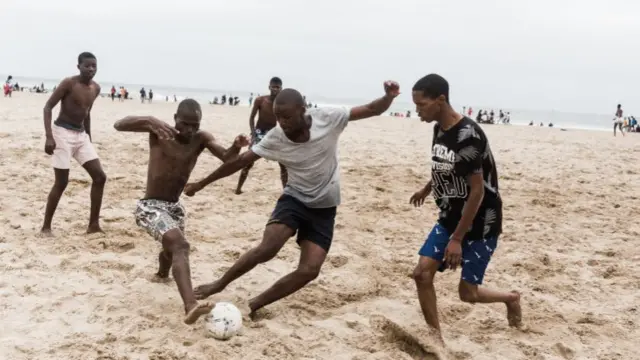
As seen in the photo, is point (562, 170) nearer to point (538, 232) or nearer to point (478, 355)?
point (538, 232)

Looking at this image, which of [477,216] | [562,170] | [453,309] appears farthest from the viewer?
[562,170]

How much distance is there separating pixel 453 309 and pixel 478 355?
2.35ft

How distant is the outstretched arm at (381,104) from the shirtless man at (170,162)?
0.82m

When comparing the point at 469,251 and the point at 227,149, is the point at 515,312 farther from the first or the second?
the point at 227,149

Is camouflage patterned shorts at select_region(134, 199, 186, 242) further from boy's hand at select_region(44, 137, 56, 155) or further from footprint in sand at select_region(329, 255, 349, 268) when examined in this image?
boy's hand at select_region(44, 137, 56, 155)

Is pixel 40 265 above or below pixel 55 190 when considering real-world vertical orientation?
below

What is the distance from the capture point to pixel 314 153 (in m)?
3.97

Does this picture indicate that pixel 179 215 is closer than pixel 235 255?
Yes

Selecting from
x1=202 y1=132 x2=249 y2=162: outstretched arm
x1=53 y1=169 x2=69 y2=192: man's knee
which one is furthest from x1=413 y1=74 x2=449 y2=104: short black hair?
x1=53 y1=169 x2=69 y2=192: man's knee

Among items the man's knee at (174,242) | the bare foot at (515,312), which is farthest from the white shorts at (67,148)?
the bare foot at (515,312)

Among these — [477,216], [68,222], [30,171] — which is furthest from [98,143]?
[477,216]

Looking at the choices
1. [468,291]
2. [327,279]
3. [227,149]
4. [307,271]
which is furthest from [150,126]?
[468,291]

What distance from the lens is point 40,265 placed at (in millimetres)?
Result: 4707

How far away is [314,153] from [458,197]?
3.32ft
